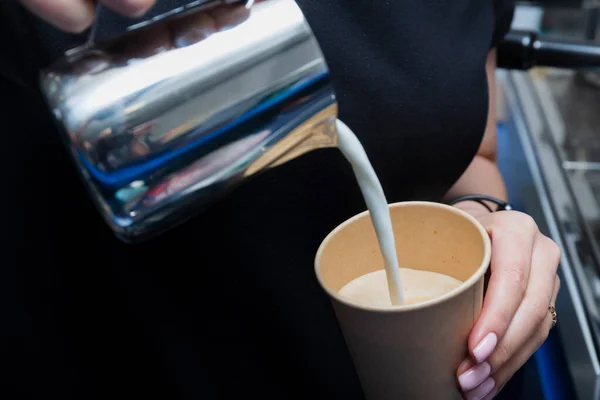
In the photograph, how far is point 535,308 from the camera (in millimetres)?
401

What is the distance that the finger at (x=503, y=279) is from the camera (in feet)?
1.20

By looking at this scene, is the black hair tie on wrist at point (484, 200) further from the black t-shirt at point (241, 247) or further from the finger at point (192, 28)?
the finger at point (192, 28)

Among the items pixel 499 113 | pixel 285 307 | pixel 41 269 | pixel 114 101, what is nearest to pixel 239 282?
pixel 285 307

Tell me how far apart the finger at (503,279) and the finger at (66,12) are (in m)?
0.28

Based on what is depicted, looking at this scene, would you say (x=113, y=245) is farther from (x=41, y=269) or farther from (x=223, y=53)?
(x=223, y=53)

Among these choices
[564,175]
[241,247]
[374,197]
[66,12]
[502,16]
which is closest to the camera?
[66,12]

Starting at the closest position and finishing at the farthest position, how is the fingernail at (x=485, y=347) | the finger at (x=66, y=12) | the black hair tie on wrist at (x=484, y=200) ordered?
the finger at (x=66, y=12), the fingernail at (x=485, y=347), the black hair tie on wrist at (x=484, y=200)

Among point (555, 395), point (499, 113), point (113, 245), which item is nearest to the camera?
point (113, 245)

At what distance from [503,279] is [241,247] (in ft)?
0.67

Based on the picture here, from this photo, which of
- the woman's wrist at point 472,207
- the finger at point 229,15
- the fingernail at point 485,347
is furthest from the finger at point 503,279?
the finger at point 229,15

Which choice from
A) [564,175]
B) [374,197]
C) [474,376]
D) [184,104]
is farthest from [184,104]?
[564,175]

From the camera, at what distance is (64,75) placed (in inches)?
10.4

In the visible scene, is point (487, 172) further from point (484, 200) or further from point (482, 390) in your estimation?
point (482, 390)

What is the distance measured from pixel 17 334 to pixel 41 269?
7 centimetres
